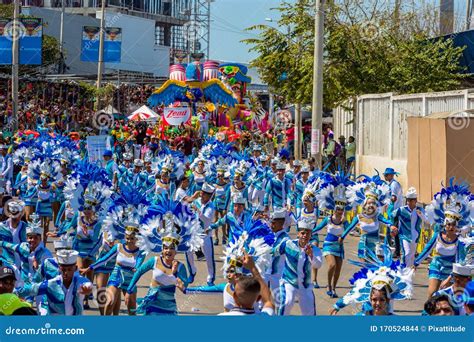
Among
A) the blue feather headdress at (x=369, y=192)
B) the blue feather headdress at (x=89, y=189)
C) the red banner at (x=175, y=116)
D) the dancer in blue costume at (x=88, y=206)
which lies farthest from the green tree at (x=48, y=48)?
the dancer in blue costume at (x=88, y=206)

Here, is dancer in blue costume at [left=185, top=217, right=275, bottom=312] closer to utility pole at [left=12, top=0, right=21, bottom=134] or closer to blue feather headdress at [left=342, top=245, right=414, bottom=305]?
blue feather headdress at [left=342, top=245, right=414, bottom=305]

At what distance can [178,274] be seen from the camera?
11.5m

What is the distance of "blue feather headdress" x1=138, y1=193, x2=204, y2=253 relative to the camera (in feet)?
39.3

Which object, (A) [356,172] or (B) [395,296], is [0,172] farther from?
(B) [395,296]

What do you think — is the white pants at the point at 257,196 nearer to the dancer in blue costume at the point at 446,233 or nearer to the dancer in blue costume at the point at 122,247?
the dancer in blue costume at the point at 446,233

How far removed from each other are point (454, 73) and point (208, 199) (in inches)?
671

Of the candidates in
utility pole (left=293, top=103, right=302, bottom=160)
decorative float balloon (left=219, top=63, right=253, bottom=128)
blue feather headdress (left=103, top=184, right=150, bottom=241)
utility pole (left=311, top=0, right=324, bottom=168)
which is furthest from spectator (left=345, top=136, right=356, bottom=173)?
blue feather headdress (left=103, top=184, right=150, bottom=241)

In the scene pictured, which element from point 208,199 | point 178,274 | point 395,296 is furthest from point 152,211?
point 208,199

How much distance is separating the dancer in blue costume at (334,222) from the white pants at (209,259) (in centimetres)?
179

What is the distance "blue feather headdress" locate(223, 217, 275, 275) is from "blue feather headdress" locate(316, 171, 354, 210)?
657 centimetres

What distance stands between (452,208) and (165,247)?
17.1 ft

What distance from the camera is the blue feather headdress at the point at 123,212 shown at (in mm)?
13602

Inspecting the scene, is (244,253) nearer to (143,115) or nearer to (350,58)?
(350,58)

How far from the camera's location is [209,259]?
56.3 ft
